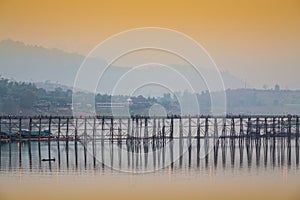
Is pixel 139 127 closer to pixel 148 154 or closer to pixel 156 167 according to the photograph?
pixel 148 154

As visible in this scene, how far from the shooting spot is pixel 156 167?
10.1 meters

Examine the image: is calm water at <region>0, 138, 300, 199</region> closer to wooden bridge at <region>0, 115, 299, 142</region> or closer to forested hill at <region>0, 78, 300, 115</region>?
wooden bridge at <region>0, 115, 299, 142</region>

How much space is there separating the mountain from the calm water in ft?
3.93

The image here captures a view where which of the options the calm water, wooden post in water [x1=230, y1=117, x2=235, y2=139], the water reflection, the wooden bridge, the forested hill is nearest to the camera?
the calm water

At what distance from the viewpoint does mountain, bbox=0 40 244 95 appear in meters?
9.23

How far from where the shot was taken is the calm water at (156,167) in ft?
30.2

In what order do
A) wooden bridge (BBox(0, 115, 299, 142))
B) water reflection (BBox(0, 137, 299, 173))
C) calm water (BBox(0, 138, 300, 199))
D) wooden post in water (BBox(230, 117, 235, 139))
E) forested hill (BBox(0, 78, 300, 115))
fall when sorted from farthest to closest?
water reflection (BBox(0, 137, 299, 173)), wooden post in water (BBox(230, 117, 235, 139)), wooden bridge (BBox(0, 115, 299, 142)), forested hill (BBox(0, 78, 300, 115)), calm water (BBox(0, 138, 300, 199))

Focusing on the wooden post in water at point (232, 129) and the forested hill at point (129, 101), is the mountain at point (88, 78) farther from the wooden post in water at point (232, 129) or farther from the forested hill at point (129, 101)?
the wooden post in water at point (232, 129)

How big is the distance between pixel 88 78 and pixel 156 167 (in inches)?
66.2

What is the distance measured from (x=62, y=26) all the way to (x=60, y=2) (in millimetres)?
326

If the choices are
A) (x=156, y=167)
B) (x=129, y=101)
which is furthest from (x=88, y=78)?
(x=156, y=167)

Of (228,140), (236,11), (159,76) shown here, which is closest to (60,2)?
(159,76)

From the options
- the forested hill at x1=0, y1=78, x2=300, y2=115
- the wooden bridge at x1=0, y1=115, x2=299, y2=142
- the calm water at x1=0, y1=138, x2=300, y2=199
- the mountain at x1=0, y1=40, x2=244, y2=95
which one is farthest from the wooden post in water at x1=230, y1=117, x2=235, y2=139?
the mountain at x1=0, y1=40, x2=244, y2=95

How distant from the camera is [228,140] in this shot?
11.8 meters
